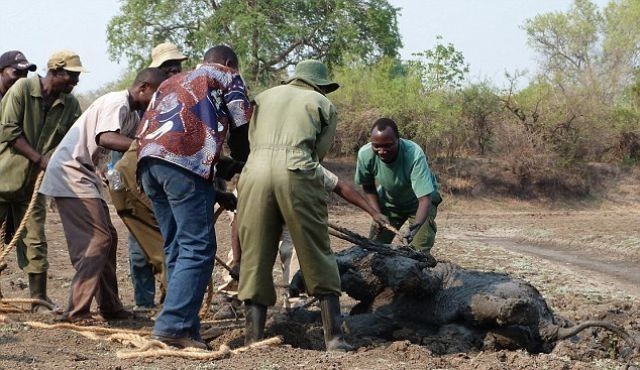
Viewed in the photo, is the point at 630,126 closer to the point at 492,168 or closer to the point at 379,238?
the point at 492,168

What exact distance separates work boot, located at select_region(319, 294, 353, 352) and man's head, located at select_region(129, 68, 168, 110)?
1.89 m

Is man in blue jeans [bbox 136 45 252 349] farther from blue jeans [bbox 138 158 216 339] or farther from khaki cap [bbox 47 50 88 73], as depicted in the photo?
khaki cap [bbox 47 50 88 73]

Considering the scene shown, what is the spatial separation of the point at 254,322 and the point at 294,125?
4.06 feet

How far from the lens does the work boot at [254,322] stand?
227 inches

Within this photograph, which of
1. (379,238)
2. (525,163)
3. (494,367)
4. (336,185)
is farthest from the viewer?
(525,163)

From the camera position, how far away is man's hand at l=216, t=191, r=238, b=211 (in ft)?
20.2

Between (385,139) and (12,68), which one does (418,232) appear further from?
(12,68)

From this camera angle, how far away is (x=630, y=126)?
30.3 m

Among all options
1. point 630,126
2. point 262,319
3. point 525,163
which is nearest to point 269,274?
point 262,319

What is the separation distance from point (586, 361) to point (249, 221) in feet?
7.60

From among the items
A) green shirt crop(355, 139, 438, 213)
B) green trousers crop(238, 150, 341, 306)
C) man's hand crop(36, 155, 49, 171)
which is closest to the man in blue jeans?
green trousers crop(238, 150, 341, 306)

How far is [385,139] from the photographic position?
7453 millimetres

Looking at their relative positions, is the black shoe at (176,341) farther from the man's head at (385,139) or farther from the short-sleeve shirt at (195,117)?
the man's head at (385,139)

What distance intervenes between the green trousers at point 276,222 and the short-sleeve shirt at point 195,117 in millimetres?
282
